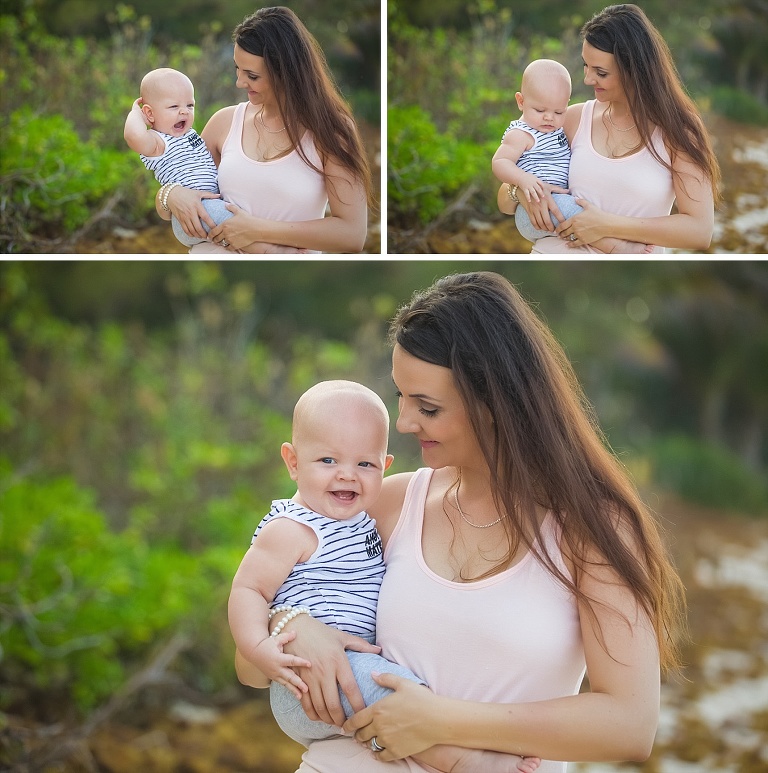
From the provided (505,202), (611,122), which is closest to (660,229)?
(611,122)

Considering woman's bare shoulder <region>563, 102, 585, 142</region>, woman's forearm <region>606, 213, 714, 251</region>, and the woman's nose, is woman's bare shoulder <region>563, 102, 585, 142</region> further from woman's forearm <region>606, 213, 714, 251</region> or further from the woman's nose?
the woman's nose

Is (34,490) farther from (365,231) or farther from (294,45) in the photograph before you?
(294,45)

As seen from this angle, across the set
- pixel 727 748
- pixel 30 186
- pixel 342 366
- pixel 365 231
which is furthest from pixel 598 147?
pixel 727 748

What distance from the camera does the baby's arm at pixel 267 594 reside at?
164 cm

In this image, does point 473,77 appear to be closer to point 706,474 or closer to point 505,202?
point 505,202

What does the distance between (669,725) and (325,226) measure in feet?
8.64

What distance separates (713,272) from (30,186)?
102 inches

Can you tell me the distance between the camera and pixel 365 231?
2.79 meters

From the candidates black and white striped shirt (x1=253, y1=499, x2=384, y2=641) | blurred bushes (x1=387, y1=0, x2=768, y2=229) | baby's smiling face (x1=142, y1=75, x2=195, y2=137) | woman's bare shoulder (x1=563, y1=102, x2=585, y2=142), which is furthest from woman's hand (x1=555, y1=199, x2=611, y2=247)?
black and white striped shirt (x1=253, y1=499, x2=384, y2=641)

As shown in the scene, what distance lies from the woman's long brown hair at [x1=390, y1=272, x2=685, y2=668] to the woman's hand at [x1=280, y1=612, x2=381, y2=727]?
0.91ft

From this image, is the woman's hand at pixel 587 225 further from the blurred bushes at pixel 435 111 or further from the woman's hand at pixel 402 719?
the woman's hand at pixel 402 719

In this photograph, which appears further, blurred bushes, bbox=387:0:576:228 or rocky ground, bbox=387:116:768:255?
blurred bushes, bbox=387:0:576:228

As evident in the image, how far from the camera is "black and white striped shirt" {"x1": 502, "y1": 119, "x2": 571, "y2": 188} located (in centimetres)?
238

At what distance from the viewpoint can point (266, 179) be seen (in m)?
2.46
